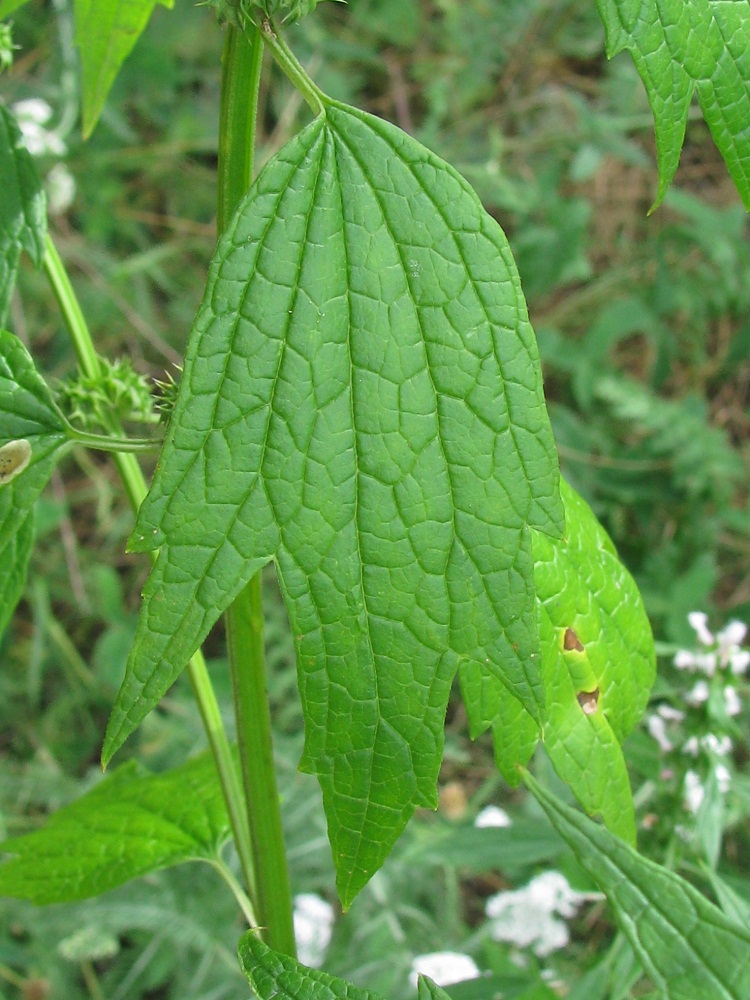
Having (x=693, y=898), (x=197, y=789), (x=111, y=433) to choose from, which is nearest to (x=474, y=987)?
(x=197, y=789)

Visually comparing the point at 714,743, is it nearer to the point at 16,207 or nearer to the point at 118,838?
the point at 118,838

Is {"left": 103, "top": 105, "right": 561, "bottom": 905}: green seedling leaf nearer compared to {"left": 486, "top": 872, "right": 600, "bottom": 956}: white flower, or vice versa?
{"left": 103, "top": 105, "right": 561, "bottom": 905}: green seedling leaf

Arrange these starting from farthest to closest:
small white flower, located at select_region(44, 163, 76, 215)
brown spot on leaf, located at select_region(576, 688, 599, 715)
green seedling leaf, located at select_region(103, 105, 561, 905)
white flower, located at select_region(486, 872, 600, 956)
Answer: small white flower, located at select_region(44, 163, 76, 215)
white flower, located at select_region(486, 872, 600, 956)
brown spot on leaf, located at select_region(576, 688, 599, 715)
green seedling leaf, located at select_region(103, 105, 561, 905)

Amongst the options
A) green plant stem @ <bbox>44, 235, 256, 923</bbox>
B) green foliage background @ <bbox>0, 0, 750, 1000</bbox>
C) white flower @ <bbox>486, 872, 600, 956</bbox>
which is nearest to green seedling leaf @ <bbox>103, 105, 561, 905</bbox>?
green plant stem @ <bbox>44, 235, 256, 923</bbox>

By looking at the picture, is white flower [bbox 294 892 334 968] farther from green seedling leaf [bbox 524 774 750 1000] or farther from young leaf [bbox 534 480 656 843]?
green seedling leaf [bbox 524 774 750 1000]

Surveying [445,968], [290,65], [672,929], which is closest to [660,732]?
[445,968]

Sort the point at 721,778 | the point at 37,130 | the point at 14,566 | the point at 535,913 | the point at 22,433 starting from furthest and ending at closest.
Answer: the point at 37,130 < the point at 535,913 < the point at 721,778 < the point at 14,566 < the point at 22,433
